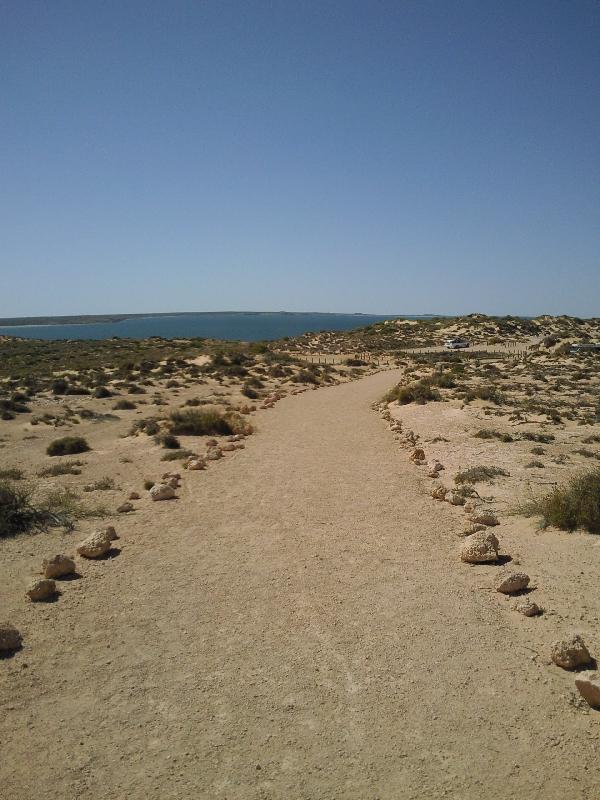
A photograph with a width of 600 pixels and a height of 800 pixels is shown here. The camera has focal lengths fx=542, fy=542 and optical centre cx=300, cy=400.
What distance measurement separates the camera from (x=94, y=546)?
30.8 feet

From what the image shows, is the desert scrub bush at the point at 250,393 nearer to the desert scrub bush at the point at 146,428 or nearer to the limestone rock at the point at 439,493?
the desert scrub bush at the point at 146,428

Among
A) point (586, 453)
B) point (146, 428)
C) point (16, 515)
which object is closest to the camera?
point (16, 515)

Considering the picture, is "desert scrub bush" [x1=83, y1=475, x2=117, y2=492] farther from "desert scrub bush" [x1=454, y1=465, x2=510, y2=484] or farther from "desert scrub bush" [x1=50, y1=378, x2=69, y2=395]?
"desert scrub bush" [x1=50, y1=378, x2=69, y2=395]

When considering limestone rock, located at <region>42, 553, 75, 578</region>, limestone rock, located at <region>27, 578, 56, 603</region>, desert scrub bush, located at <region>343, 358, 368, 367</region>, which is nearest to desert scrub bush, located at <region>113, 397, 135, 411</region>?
limestone rock, located at <region>42, 553, 75, 578</region>

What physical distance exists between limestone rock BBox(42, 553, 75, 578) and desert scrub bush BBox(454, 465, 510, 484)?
9030mm

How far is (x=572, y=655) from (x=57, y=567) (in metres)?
7.33

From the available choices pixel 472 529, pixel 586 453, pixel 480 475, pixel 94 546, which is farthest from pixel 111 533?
pixel 586 453

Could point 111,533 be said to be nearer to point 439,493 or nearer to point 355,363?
point 439,493

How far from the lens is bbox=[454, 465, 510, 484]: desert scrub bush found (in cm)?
1334

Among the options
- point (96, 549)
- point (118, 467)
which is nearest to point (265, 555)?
point (96, 549)

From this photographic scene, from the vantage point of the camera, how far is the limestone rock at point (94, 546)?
9.40m

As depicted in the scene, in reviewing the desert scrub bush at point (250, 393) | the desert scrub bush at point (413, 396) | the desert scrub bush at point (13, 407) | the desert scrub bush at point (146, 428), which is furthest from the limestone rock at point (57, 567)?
the desert scrub bush at point (250, 393)

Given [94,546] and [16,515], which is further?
[16,515]

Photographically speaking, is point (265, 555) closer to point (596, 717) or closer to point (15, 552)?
point (15, 552)
